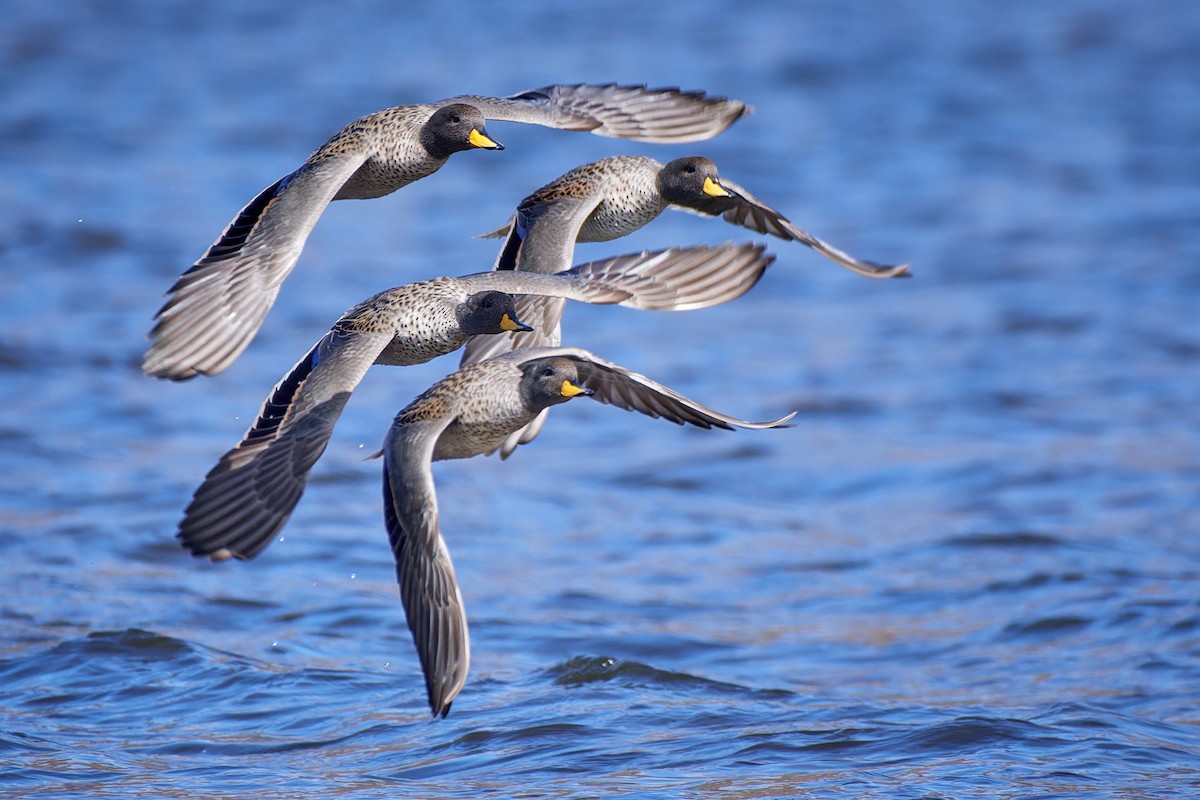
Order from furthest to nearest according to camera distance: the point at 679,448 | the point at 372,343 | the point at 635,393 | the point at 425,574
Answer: the point at 679,448, the point at 635,393, the point at 372,343, the point at 425,574

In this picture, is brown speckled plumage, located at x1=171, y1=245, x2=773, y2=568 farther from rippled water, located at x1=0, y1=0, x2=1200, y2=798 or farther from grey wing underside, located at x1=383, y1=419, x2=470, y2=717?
rippled water, located at x1=0, y1=0, x2=1200, y2=798

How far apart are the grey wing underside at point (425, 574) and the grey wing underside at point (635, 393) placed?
0.76 metres

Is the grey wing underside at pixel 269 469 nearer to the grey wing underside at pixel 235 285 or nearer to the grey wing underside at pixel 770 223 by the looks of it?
the grey wing underside at pixel 235 285

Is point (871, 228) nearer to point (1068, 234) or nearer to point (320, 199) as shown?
point (1068, 234)

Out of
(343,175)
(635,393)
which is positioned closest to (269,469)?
(343,175)

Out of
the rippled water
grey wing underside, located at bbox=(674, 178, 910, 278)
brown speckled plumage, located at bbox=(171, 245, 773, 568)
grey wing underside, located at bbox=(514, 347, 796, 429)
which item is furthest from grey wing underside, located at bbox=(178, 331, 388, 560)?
grey wing underside, located at bbox=(674, 178, 910, 278)

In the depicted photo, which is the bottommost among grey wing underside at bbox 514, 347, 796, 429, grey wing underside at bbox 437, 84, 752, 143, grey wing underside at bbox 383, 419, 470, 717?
grey wing underside at bbox 383, 419, 470, 717

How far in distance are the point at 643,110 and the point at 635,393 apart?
6.00 ft

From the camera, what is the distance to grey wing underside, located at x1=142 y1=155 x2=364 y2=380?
6609 millimetres

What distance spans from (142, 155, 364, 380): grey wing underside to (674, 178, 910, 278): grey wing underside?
6.20ft

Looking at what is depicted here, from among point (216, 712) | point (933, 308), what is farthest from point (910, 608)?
point (933, 308)

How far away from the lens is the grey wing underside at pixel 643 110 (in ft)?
26.8

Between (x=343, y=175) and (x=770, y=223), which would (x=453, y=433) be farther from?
(x=770, y=223)

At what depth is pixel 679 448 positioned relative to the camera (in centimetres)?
1288
